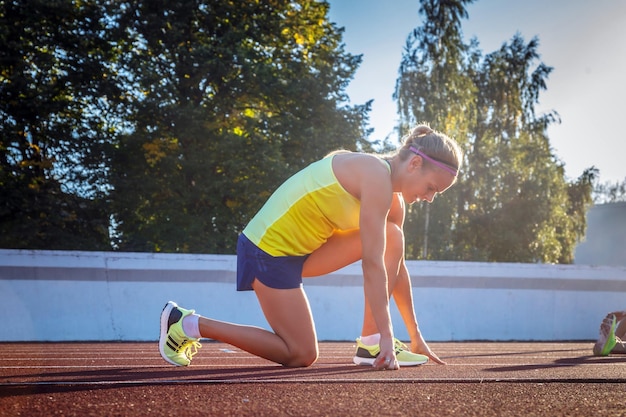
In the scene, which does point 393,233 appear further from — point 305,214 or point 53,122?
point 53,122

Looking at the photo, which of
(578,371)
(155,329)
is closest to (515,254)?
(155,329)

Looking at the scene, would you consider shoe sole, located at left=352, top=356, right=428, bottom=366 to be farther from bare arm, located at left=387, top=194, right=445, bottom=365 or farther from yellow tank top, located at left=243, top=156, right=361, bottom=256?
yellow tank top, located at left=243, top=156, right=361, bottom=256

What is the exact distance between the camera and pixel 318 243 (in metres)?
5.31

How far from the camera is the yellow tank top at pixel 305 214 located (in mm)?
5066

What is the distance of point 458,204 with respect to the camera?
43.2 meters

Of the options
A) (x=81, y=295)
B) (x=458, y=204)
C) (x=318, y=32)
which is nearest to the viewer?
(x=81, y=295)

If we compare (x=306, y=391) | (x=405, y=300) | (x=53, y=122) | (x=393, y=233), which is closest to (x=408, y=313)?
(x=405, y=300)

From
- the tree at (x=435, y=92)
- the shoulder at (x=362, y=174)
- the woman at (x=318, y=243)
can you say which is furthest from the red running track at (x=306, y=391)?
the tree at (x=435, y=92)

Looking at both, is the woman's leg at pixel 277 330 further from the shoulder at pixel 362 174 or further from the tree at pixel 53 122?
the tree at pixel 53 122

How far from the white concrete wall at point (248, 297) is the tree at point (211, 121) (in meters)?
16.4

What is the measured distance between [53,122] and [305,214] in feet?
87.9

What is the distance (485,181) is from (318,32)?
15.0 m

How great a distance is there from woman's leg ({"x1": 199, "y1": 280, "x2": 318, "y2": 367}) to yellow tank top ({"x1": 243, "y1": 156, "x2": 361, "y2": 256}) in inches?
10.6

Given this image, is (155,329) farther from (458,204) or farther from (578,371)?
(458,204)
